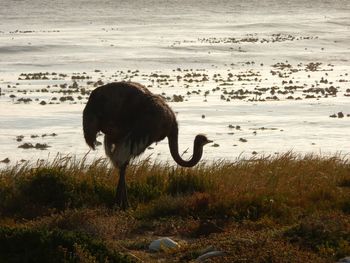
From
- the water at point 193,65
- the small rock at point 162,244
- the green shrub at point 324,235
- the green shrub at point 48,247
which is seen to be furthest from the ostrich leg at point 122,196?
the water at point 193,65

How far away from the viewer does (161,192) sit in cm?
1080

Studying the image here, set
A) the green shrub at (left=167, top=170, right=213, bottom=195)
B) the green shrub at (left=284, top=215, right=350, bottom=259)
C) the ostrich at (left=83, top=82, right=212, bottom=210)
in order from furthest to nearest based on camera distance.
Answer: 1. the green shrub at (left=167, top=170, right=213, bottom=195)
2. the ostrich at (left=83, top=82, right=212, bottom=210)
3. the green shrub at (left=284, top=215, right=350, bottom=259)

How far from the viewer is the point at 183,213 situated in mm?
9688

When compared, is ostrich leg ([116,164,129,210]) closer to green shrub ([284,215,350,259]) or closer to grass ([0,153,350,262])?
grass ([0,153,350,262])

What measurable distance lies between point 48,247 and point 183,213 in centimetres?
339

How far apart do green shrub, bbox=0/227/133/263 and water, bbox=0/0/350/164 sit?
10505 mm

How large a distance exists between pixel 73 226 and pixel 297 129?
14.6 m

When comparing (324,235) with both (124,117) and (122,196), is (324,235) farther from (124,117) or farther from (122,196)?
(124,117)

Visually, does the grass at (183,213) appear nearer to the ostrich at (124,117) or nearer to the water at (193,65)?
the ostrich at (124,117)

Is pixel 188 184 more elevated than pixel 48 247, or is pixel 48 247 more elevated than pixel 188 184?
pixel 48 247

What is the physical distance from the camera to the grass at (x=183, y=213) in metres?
6.67

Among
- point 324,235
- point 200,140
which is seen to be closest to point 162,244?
point 324,235

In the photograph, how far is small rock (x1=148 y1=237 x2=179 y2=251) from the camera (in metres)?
7.86

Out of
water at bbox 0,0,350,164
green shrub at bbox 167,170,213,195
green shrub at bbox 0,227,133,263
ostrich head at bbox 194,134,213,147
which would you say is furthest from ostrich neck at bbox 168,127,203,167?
water at bbox 0,0,350,164
